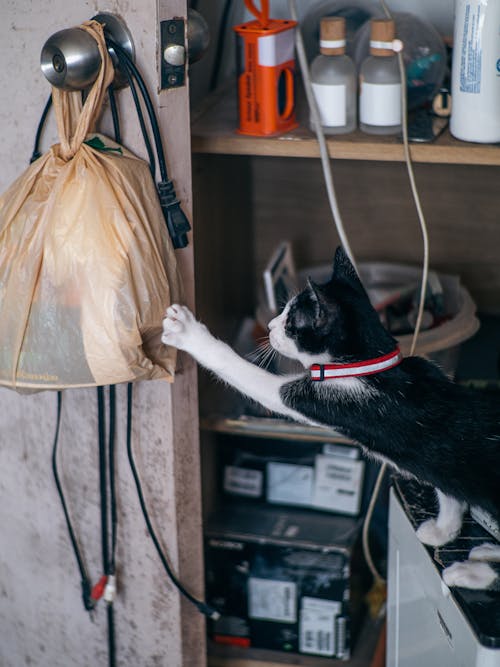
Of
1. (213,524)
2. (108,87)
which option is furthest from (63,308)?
(213,524)

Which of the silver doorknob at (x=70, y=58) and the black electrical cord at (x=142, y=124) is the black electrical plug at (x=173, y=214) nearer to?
the black electrical cord at (x=142, y=124)

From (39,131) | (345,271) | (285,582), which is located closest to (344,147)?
(345,271)

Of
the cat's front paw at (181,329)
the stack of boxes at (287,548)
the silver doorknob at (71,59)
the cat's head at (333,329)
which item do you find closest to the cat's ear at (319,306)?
the cat's head at (333,329)

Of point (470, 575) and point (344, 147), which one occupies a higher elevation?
point (344, 147)

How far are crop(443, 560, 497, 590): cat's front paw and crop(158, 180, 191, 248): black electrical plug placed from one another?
1.70 feet

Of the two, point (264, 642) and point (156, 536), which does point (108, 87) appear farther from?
point (264, 642)

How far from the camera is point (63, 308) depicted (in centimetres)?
106

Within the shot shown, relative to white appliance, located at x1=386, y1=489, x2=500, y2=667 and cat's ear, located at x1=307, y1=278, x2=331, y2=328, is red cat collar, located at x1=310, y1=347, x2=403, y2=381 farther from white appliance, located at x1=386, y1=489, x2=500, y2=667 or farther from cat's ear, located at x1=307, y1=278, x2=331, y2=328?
white appliance, located at x1=386, y1=489, x2=500, y2=667

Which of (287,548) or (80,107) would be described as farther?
(287,548)

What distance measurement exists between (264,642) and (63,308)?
0.80m

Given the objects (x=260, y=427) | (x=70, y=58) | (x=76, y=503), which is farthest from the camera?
(x=260, y=427)

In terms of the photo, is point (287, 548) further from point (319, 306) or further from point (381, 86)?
point (381, 86)

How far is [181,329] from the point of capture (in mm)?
1097

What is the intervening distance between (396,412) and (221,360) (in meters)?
0.22
